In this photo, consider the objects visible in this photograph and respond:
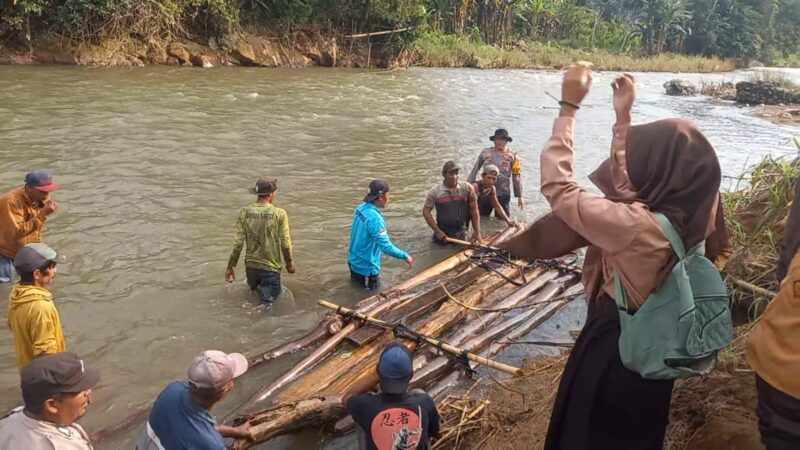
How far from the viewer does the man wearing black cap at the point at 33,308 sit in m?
3.79

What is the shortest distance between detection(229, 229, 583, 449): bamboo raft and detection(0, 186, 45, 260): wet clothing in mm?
2549

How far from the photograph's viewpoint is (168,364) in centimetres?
540

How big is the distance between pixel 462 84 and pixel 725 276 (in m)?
22.8

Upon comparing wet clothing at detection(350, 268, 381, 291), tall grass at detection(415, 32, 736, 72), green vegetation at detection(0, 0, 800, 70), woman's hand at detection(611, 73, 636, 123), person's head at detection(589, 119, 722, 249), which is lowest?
wet clothing at detection(350, 268, 381, 291)

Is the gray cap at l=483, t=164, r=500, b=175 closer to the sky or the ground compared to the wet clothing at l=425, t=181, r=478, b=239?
closer to the sky

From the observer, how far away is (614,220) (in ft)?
6.66

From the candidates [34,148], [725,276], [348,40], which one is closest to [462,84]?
[348,40]

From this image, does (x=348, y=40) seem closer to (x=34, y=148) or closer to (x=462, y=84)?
(x=462, y=84)

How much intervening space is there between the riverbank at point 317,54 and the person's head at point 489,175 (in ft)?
57.4

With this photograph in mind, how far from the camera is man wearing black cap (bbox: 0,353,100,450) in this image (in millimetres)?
2449

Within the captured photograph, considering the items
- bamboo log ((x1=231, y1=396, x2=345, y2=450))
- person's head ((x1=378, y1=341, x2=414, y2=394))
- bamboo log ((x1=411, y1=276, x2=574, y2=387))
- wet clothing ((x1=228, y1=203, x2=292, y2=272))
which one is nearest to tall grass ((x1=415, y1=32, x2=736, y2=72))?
bamboo log ((x1=411, y1=276, x2=574, y2=387))

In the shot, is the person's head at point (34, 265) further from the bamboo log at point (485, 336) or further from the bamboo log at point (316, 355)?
the bamboo log at point (485, 336)

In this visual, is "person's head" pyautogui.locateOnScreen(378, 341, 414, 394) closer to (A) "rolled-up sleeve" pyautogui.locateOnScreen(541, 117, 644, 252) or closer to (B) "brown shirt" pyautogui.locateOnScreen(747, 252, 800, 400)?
(A) "rolled-up sleeve" pyautogui.locateOnScreen(541, 117, 644, 252)

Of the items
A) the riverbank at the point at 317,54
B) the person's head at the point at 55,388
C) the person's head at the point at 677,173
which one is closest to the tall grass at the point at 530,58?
the riverbank at the point at 317,54
